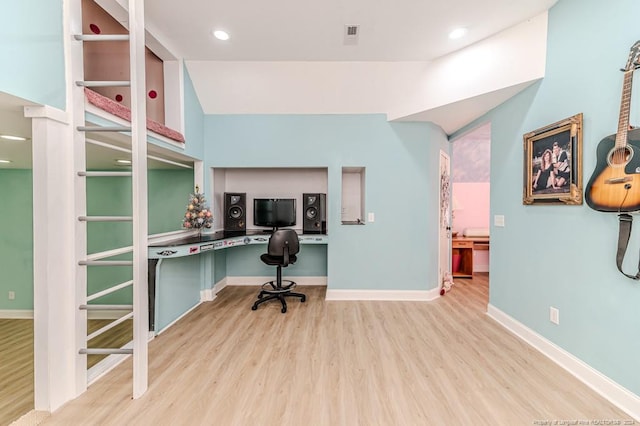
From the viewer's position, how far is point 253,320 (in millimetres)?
2826

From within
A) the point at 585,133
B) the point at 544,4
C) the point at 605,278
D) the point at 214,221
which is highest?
the point at 544,4

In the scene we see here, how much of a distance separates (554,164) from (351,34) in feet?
7.00

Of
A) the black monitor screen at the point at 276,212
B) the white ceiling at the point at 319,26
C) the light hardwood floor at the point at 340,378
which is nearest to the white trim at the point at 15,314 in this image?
the white ceiling at the point at 319,26

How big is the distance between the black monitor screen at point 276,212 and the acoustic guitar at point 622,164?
3.04 meters

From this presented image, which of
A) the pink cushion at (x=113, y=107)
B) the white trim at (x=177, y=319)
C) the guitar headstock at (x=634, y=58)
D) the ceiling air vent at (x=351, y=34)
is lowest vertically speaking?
the white trim at (x=177, y=319)

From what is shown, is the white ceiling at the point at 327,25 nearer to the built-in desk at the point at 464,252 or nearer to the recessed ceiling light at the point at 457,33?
the recessed ceiling light at the point at 457,33

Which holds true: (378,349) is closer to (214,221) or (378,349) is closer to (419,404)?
(419,404)

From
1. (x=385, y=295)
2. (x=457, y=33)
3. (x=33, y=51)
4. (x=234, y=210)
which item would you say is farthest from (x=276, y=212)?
(x=457, y=33)

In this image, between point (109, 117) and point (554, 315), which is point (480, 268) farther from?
point (109, 117)

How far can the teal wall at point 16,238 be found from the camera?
10.1 feet

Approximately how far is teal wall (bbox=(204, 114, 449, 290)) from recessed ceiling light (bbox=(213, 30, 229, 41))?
0.99 metres

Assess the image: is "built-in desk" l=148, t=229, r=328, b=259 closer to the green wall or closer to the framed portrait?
the green wall

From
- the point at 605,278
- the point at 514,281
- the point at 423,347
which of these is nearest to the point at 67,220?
the point at 423,347

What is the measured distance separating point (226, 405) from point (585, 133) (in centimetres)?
311
